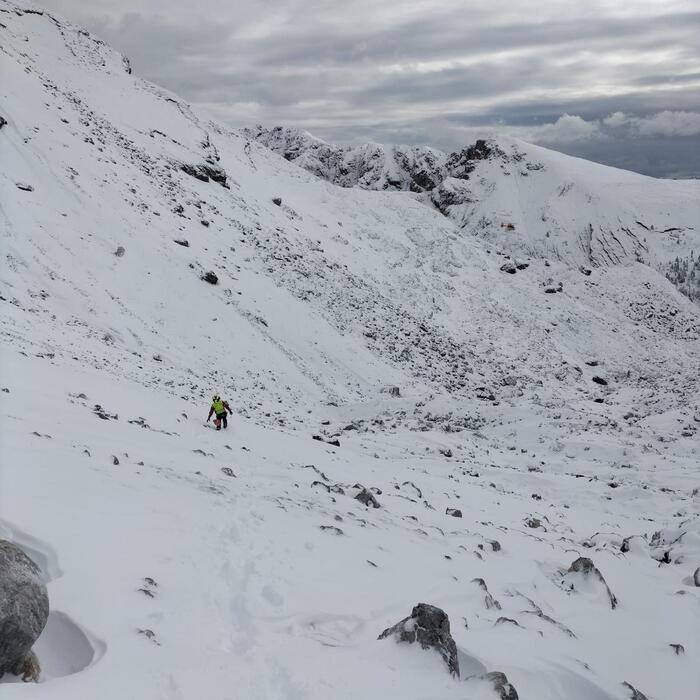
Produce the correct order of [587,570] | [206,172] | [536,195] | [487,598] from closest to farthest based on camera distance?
[487,598]
[587,570]
[206,172]
[536,195]

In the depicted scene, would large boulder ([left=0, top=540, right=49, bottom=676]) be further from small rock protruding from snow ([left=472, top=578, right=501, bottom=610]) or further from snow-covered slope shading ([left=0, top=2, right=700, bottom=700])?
small rock protruding from snow ([left=472, top=578, right=501, bottom=610])

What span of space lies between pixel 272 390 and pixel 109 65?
42.3m

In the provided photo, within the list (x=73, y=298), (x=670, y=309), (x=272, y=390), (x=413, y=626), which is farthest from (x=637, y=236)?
(x=413, y=626)

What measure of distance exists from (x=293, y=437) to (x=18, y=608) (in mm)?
14191

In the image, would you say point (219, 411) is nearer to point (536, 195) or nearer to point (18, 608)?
point (18, 608)

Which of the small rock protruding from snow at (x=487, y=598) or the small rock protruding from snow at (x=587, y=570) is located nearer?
the small rock protruding from snow at (x=487, y=598)

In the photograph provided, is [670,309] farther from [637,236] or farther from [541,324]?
[637,236]

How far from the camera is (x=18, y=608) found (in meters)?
4.20

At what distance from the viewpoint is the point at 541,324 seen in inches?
1785

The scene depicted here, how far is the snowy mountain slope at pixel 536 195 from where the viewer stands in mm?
82750

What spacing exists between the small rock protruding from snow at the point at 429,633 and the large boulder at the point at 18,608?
3.43m

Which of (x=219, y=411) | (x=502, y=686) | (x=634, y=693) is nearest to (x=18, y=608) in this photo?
(x=502, y=686)

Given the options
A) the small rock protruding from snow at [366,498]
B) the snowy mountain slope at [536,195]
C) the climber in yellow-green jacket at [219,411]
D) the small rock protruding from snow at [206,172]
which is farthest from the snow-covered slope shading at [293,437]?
the snowy mountain slope at [536,195]

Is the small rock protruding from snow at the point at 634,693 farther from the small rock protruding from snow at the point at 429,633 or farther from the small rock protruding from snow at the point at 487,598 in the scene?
the small rock protruding from snow at the point at 429,633
